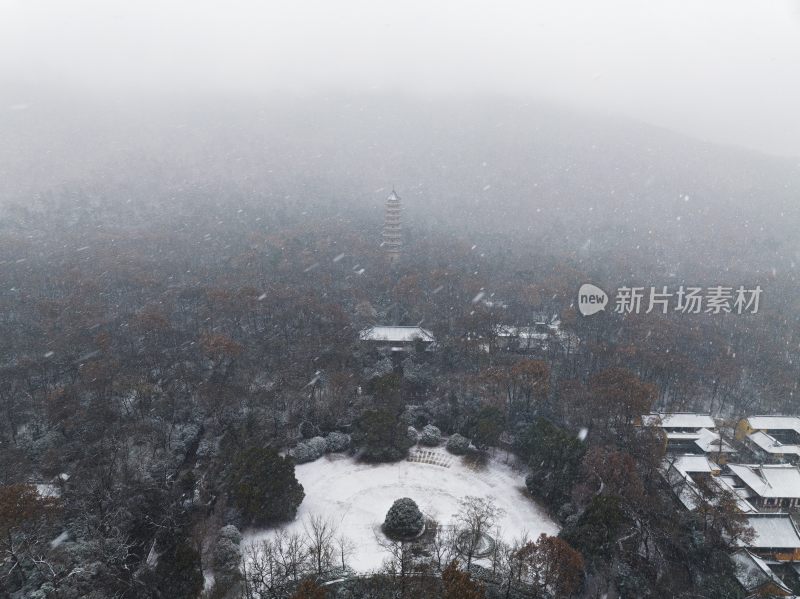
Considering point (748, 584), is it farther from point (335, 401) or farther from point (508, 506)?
point (335, 401)

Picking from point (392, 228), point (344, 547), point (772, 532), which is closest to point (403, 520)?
point (344, 547)

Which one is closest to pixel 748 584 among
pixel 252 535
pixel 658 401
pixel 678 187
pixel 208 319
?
pixel 658 401

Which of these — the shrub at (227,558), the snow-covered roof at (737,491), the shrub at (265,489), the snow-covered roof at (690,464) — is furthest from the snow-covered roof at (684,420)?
the shrub at (227,558)

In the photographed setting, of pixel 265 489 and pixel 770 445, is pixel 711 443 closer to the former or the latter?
pixel 770 445

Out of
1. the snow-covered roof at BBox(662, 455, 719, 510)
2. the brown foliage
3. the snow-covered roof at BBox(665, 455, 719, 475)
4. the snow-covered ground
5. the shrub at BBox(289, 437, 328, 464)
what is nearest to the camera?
the brown foliage

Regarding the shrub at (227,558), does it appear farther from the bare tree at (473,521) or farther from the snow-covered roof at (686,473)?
the snow-covered roof at (686,473)

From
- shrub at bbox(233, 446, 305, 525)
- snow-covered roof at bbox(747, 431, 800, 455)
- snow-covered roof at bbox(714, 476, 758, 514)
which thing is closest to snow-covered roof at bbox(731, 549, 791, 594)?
snow-covered roof at bbox(714, 476, 758, 514)

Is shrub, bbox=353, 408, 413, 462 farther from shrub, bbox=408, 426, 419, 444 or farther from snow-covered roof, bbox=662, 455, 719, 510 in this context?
snow-covered roof, bbox=662, 455, 719, 510
